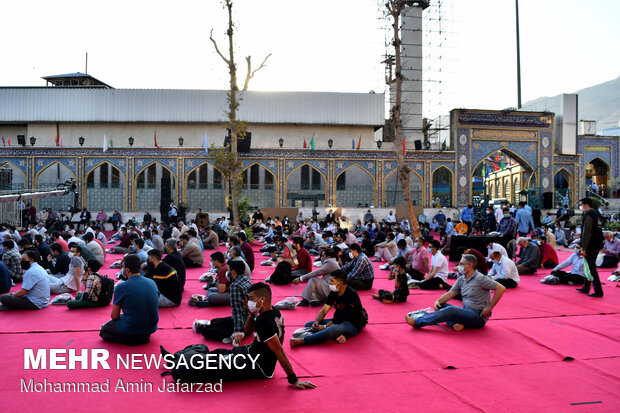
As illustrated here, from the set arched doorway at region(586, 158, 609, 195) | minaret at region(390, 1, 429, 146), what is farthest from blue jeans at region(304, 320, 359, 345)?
arched doorway at region(586, 158, 609, 195)

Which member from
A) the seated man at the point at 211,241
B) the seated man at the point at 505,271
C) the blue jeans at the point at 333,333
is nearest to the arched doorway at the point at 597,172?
the seated man at the point at 211,241

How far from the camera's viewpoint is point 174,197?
2544 cm

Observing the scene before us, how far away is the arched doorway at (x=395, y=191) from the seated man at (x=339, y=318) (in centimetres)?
2056

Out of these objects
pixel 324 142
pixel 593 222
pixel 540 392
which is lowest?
pixel 540 392

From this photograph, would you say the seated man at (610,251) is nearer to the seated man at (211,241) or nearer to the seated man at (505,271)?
the seated man at (505,271)

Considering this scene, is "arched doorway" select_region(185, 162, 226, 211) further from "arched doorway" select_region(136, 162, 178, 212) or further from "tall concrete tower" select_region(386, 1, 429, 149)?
"tall concrete tower" select_region(386, 1, 429, 149)

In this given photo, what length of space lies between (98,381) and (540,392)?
3.54 m

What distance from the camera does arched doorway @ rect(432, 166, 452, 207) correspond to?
2641 cm

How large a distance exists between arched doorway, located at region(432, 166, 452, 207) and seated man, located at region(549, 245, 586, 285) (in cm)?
1702

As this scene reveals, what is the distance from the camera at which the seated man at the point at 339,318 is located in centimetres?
538

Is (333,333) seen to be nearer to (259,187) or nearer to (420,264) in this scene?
(420,264)

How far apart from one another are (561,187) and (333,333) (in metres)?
26.4

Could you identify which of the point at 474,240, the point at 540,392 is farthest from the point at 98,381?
the point at 474,240

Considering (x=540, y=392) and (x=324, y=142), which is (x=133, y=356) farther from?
(x=324, y=142)
